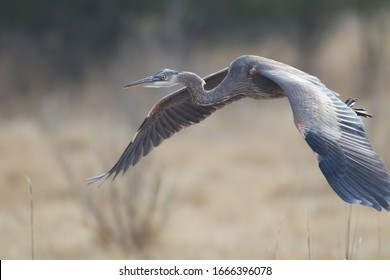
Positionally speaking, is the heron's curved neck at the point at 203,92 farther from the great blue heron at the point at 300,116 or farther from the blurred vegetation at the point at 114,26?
the blurred vegetation at the point at 114,26

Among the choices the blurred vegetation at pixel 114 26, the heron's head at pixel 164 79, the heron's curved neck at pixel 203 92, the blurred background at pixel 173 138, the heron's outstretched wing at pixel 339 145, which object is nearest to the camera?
the heron's outstretched wing at pixel 339 145

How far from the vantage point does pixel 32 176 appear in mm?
17469

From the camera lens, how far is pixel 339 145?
19.9ft

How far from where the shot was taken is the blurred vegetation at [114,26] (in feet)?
81.0

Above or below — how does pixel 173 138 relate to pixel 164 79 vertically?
below

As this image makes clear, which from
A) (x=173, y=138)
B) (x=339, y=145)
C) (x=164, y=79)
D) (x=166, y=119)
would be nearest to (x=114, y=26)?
(x=173, y=138)

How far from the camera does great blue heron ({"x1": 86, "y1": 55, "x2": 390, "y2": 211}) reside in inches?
229

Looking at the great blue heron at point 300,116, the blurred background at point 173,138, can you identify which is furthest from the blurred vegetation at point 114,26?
the great blue heron at point 300,116

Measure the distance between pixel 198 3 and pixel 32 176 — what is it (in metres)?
9.97

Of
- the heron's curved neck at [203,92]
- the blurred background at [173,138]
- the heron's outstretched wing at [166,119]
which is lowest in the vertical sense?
the blurred background at [173,138]

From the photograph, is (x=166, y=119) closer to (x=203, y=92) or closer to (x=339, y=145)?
(x=203, y=92)

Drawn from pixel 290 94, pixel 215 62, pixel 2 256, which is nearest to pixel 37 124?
pixel 215 62

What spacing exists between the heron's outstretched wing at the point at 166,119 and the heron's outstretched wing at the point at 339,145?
119 centimetres

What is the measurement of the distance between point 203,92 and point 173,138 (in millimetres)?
12527
